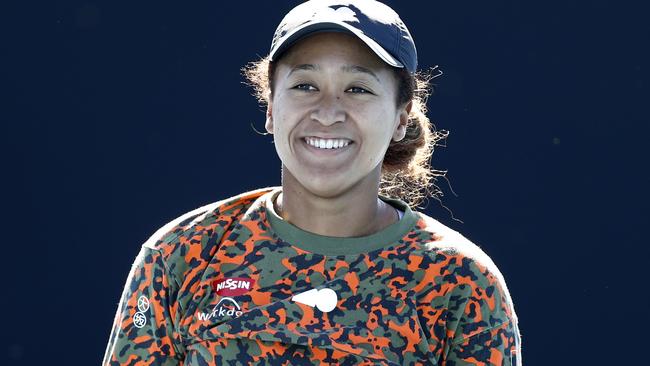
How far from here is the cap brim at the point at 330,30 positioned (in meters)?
2.39

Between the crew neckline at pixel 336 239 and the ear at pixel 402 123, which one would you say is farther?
the ear at pixel 402 123

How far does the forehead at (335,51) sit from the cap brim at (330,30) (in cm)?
2

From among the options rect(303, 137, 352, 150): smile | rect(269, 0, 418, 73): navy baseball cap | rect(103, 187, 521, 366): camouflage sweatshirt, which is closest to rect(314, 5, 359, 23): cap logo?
rect(269, 0, 418, 73): navy baseball cap

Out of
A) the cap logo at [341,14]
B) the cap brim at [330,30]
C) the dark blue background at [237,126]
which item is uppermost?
the cap logo at [341,14]

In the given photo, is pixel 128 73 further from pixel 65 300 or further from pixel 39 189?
pixel 65 300

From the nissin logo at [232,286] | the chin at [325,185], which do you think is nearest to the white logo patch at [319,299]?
the nissin logo at [232,286]

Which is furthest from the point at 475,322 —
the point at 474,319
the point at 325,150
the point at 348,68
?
the point at 348,68

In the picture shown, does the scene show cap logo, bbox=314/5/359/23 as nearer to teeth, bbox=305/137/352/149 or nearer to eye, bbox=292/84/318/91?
eye, bbox=292/84/318/91

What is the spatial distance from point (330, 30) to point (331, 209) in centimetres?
40

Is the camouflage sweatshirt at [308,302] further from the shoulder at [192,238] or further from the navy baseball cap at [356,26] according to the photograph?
the navy baseball cap at [356,26]

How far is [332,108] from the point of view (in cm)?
242

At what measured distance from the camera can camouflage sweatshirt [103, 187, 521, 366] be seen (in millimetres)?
2391

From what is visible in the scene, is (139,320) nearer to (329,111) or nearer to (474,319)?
(329,111)

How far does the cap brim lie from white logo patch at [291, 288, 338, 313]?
0.50 m
